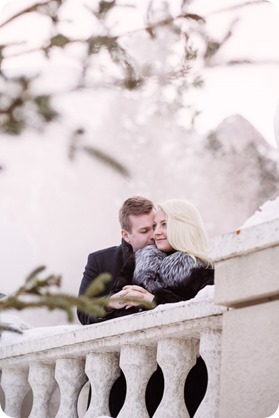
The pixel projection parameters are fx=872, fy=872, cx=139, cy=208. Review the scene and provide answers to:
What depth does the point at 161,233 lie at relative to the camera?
3.00m

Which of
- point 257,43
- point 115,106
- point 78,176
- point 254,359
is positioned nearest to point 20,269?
point 78,176

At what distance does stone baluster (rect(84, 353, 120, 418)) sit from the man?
0.52 metres

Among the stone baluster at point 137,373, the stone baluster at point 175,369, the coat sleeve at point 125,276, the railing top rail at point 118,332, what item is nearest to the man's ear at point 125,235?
the coat sleeve at point 125,276

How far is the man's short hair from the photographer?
3.28 metres

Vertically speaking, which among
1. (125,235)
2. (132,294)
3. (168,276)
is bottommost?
(132,294)

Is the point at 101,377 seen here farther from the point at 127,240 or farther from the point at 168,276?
the point at 127,240

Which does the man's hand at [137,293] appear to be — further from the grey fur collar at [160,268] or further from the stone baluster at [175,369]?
the stone baluster at [175,369]

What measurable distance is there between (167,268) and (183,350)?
2.21 ft

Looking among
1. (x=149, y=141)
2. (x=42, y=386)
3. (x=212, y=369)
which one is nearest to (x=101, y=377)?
(x=42, y=386)

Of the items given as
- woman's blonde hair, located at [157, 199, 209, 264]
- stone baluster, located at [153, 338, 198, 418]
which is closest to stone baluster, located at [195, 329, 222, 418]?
stone baluster, located at [153, 338, 198, 418]

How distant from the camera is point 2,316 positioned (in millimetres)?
3152

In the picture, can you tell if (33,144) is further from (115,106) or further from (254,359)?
(254,359)

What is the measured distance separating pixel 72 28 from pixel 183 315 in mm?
1654

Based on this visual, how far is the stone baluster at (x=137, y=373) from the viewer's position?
2.31m
